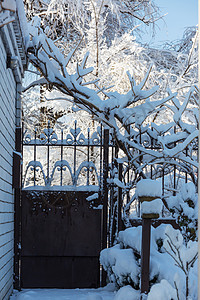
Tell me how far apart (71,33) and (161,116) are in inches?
168

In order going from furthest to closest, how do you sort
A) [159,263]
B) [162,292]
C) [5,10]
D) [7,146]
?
[7,146] → [159,263] → [162,292] → [5,10]

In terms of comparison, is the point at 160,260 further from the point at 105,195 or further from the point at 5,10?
the point at 5,10

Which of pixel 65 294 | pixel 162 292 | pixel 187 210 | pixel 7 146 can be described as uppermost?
pixel 7 146

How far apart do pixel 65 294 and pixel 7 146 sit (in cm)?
208

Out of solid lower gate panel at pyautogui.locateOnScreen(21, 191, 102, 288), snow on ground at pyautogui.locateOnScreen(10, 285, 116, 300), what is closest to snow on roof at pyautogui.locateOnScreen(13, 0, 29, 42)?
solid lower gate panel at pyautogui.locateOnScreen(21, 191, 102, 288)

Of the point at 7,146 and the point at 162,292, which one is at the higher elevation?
the point at 7,146

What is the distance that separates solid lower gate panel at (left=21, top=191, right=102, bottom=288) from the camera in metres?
5.95

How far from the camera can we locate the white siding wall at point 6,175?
4.45 meters

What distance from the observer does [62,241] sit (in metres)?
5.96

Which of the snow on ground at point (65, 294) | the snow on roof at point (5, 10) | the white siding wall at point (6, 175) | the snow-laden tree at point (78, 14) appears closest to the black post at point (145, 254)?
the snow on ground at point (65, 294)

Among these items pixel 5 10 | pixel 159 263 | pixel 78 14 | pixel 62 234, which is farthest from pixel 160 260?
pixel 78 14

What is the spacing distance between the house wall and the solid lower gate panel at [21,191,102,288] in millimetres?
306

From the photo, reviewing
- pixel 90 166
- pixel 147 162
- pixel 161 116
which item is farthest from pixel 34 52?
pixel 161 116

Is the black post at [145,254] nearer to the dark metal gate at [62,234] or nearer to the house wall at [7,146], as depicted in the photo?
the house wall at [7,146]
